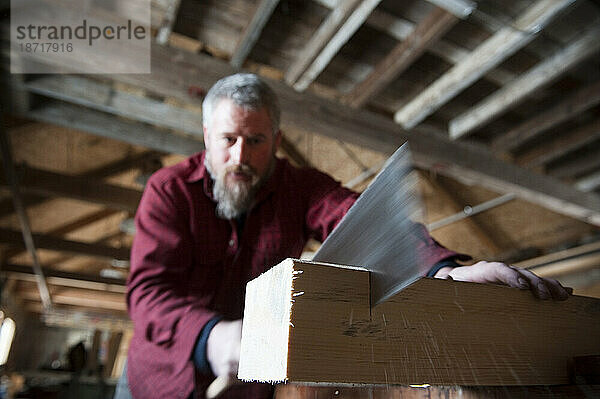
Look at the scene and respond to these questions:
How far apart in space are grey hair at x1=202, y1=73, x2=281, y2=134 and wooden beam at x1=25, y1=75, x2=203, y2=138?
1.87m

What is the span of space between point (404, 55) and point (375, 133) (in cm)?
51

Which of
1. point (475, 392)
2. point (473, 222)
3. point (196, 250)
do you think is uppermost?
point (473, 222)

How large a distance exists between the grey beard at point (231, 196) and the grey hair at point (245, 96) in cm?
17

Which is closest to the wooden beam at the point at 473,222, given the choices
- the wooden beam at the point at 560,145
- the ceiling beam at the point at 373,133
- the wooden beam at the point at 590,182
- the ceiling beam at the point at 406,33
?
the wooden beam at the point at 590,182

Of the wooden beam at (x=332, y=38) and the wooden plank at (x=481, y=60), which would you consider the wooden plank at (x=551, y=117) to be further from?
the wooden beam at (x=332, y=38)

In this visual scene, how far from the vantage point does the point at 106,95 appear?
9.87 feet

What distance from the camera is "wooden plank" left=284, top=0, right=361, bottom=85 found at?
207 cm

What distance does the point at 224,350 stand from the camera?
0.89 meters

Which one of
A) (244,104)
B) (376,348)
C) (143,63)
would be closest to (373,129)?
(143,63)

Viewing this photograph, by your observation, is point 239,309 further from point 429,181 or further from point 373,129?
point 429,181

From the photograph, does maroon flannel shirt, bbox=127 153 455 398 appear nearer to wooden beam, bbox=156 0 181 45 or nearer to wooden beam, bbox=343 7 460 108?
wooden beam, bbox=156 0 181 45

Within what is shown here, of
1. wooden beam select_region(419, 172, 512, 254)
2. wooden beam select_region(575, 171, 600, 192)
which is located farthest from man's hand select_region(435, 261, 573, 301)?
wooden beam select_region(419, 172, 512, 254)

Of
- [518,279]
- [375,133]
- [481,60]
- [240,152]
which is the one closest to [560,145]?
[481,60]

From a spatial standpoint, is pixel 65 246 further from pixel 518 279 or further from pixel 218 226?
pixel 518 279
